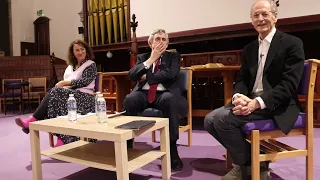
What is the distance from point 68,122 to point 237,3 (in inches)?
117

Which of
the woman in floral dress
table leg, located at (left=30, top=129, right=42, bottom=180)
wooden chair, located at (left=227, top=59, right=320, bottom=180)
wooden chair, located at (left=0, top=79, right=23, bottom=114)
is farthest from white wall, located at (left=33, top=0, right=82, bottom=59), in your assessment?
wooden chair, located at (left=227, top=59, right=320, bottom=180)

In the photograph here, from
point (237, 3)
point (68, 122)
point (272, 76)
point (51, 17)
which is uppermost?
point (51, 17)

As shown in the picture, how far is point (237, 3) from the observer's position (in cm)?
402

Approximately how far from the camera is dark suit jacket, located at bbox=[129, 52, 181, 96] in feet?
7.74

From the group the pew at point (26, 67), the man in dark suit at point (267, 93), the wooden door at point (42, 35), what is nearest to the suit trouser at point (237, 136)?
the man in dark suit at point (267, 93)

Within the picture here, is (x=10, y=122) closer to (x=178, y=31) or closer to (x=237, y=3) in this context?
(x=178, y=31)

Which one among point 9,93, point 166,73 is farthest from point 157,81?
point 9,93

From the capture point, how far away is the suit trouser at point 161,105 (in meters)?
2.16

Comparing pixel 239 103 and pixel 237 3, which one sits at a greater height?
pixel 237 3

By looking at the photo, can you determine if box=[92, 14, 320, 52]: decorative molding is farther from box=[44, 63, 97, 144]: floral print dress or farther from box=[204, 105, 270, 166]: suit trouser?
box=[204, 105, 270, 166]: suit trouser

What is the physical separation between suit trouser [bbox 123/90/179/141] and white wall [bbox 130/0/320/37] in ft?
7.11

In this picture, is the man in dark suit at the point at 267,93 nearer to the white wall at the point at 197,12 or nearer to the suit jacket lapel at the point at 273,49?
the suit jacket lapel at the point at 273,49

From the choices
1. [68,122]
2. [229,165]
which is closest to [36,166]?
[68,122]

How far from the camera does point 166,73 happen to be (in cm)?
236
